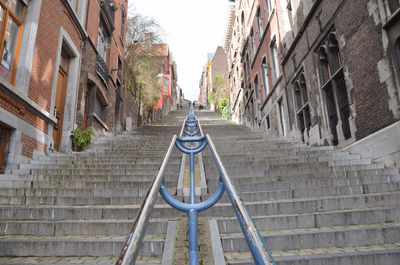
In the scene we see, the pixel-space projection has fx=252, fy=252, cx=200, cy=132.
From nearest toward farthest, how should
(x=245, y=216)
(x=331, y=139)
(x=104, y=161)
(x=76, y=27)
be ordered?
(x=245, y=216) → (x=104, y=161) → (x=331, y=139) → (x=76, y=27)

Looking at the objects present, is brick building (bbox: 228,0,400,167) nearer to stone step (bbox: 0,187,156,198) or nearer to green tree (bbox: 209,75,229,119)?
stone step (bbox: 0,187,156,198)

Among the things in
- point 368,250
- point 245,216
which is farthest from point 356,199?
point 245,216

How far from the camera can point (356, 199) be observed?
4.00m

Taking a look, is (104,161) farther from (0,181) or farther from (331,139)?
(331,139)

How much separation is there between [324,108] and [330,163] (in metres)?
3.51

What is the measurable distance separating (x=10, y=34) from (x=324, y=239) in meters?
8.01

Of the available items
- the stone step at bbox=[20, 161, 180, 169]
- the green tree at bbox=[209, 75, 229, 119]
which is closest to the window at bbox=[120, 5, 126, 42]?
the stone step at bbox=[20, 161, 180, 169]

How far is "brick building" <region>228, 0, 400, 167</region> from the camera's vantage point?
565cm

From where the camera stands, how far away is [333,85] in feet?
27.4

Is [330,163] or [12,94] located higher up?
[12,94]

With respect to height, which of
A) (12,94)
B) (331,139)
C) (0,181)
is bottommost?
(0,181)

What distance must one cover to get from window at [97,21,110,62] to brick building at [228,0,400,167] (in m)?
9.35

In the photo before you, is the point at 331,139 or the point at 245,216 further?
the point at 331,139

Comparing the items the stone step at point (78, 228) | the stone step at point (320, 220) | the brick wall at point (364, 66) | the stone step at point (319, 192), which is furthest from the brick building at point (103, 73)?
the brick wall at point (364, 66)
